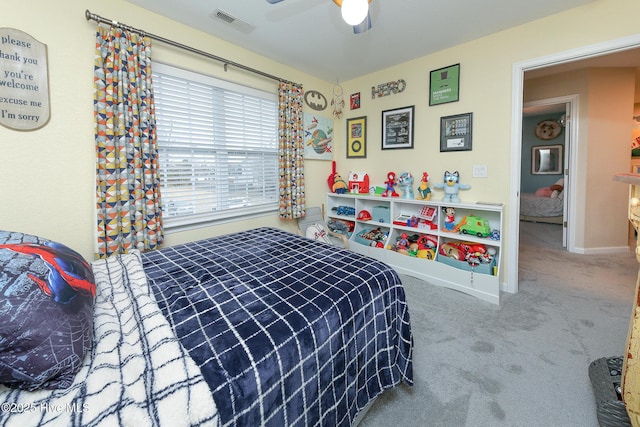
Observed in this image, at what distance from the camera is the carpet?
136cm

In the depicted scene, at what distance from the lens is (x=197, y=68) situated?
245cm

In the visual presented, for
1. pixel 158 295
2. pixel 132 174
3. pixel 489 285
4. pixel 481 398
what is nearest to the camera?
pixel 158 295

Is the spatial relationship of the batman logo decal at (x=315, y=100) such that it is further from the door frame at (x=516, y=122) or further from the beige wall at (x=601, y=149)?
the beige wall at (x=601, y=149)

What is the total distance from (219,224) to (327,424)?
2128 mm

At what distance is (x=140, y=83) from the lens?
2.01 m

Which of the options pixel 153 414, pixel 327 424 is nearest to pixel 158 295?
pixel 153 414

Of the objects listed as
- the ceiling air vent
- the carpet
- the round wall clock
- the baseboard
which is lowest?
the carpet

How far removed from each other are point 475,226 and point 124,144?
3.07m

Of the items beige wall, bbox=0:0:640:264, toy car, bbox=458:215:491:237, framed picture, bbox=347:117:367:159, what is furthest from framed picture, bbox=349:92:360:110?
toy car, bbox=458:215:491:237

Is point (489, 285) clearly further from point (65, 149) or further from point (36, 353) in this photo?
point (65, 149)

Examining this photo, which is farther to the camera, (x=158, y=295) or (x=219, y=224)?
(x=219, y=224)

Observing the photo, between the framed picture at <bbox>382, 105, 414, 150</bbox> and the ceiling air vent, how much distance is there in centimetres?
178

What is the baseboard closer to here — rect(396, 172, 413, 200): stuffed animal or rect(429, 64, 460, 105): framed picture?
rect(396, 172, 413, 200): stuffed animal

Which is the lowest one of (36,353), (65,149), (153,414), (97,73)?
(153,414)
